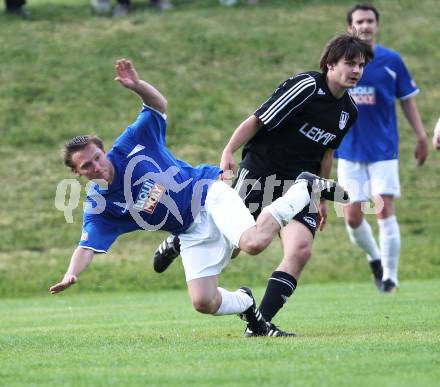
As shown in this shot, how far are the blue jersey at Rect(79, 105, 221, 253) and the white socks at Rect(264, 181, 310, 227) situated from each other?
520 millimetres

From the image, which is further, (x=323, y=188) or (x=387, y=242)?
(x=387, y=242)

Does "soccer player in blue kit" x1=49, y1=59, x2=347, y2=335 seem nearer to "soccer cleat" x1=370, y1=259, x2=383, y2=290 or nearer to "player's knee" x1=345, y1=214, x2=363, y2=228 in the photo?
"player's knee" x1=345, y1=214, x2=363, y2=228

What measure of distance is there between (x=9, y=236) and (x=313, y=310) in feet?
26.0

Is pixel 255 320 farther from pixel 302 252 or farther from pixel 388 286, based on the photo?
pixel 388 286

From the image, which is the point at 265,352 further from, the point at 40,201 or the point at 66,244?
the point at 40,201

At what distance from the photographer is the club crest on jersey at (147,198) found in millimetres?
7293

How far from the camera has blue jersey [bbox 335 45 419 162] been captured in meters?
11.7

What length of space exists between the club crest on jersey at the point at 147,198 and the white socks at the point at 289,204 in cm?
74

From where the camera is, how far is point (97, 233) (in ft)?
24.4

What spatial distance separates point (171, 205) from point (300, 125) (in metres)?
1.31

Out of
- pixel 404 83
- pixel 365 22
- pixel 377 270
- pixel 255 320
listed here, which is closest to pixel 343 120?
pixel 255 320

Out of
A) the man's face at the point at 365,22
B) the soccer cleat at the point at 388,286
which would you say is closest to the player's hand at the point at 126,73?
the man's face at the point at 365,22

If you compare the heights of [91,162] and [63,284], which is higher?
[91,162]

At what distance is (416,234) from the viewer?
17094 mm
